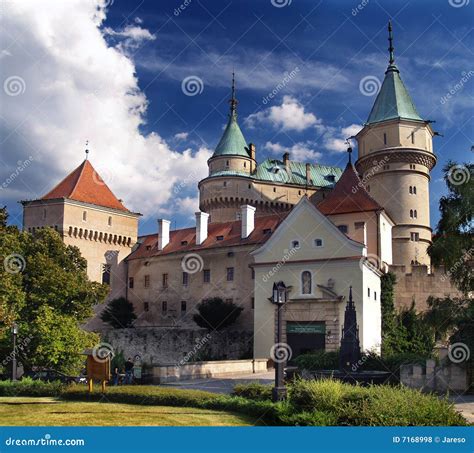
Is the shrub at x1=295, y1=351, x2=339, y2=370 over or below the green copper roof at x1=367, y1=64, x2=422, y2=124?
below

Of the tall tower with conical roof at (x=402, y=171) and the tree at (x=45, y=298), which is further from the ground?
the tall tower with conical roof at (x=402, y=171)

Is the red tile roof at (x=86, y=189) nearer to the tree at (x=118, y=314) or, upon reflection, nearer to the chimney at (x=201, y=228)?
the chimney at (x=201, y=228)

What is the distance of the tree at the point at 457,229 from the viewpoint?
23.1 m

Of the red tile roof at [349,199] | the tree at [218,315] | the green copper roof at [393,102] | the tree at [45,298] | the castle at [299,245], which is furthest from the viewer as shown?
the green copper roof at [393,102]

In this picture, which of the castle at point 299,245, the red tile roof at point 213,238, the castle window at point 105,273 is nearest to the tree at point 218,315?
the castle at point 299,245

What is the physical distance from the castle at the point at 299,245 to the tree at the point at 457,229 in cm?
932

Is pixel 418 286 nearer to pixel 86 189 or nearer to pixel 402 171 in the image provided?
pixel 402 171

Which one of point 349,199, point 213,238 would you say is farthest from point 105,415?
point 213,238

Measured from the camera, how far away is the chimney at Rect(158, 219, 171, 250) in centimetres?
5047

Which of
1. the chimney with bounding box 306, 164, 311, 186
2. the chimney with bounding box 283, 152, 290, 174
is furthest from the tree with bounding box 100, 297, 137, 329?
the chimney with bounding box 306, 164, 311, 186

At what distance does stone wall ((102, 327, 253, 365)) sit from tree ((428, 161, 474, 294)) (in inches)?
751

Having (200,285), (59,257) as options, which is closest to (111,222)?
(200,285)

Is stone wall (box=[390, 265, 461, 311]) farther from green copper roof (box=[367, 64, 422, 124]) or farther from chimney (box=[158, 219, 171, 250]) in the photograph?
chimney (box=[158, 219, 171, 250])

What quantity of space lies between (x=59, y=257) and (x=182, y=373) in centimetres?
921
